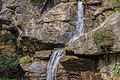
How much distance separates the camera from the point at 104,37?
552 inches

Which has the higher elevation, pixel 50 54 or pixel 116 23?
pixel 116 23

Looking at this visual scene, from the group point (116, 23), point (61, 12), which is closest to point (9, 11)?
point (61, 12)

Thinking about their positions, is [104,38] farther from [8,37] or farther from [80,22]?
[8,37]

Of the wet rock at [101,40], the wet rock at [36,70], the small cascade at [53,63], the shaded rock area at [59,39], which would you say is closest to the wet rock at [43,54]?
the shaded rock area at [59,39]

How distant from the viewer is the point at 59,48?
18203mm

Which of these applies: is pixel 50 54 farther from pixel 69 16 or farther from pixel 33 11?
pixel 33 11

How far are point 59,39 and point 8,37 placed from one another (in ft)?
19.0

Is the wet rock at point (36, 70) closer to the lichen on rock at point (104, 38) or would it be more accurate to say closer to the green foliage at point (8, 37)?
the lichen on rock at point (104, 38)

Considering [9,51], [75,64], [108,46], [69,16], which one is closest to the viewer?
[108,46]

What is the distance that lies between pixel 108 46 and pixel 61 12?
585cm

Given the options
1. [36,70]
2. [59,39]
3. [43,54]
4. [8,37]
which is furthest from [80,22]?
[8,37]

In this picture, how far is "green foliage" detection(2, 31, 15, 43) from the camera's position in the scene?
22.6 metres

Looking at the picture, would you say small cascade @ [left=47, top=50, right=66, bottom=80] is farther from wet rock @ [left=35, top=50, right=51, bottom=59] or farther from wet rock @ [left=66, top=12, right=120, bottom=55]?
wet rock @ [left=66, top=12, right=120, bottom=55]

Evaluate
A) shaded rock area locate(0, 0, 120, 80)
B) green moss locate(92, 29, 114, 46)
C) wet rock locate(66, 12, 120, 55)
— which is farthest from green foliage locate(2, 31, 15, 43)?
green moss locate(92, 29, 114, 46)
